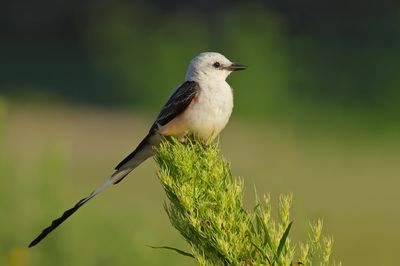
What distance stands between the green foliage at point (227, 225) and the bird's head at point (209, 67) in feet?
5.25

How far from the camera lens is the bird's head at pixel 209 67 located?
4.96 metres

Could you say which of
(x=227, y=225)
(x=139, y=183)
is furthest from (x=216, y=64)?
(x=139, y=183)

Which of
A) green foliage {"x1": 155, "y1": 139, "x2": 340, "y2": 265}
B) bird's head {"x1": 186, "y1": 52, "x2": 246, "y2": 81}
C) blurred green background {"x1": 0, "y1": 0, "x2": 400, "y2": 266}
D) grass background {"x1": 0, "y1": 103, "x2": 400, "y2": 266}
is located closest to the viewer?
green foliage {"x1": 155, "y1": 139, "x2": 340, "y2": 265}

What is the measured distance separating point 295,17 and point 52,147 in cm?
1556

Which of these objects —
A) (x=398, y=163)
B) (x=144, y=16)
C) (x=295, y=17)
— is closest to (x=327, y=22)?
(x=295, y=17)

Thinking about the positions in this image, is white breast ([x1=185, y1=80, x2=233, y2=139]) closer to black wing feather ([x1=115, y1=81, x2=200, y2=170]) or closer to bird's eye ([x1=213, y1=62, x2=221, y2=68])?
black wing feather ([x1=115, y1=81, x2=200, y2=170])

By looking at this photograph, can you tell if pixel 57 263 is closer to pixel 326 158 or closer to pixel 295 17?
pixel 326 158

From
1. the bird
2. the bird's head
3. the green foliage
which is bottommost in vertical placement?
the green foliage

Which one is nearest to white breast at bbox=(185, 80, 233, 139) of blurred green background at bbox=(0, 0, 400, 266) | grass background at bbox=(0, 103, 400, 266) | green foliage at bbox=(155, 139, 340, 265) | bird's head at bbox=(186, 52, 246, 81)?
bird's head at bbox=(186, 52, 246, 81)

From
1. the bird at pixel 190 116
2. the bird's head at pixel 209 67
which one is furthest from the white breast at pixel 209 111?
the bird's head at pixel 209 67

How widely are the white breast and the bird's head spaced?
0.37 ft

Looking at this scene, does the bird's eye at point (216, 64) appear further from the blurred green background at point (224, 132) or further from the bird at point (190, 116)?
the blurred green background at point (224, 132)

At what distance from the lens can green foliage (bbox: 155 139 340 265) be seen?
3.06m

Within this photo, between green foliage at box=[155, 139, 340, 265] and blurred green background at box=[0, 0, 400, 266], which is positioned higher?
blurred green background at box=[0, 0, 400, 266]
